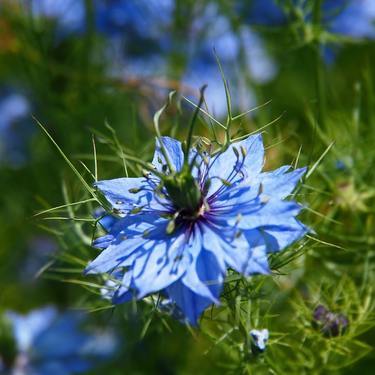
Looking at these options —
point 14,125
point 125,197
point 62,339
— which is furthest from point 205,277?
point 14,125

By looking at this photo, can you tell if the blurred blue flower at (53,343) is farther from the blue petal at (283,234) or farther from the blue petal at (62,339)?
the blue petal at (283,234)

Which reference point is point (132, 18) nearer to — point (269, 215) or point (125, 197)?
point (125, 197)

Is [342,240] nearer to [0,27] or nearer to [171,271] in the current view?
[171,271]

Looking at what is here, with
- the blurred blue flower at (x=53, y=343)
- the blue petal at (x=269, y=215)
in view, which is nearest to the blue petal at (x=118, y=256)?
the blue petal at (x=269, y=215)

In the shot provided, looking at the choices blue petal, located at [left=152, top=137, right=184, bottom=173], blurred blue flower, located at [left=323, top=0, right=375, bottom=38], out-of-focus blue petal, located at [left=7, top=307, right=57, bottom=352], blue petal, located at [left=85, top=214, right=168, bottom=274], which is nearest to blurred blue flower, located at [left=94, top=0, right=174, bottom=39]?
blurred blue flower, located at [left=323, top=0, right=375, bottom=38]

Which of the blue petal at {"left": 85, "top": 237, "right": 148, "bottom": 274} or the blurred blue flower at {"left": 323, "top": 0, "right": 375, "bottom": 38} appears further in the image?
the blurred blue flower at {"left": 323, "top": 0, "right": 375, "bottom": 38}

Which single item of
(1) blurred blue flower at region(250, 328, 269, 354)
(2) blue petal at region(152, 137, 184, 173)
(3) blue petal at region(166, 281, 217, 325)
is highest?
(2) blue petal at region(152, 137, 184, 173)

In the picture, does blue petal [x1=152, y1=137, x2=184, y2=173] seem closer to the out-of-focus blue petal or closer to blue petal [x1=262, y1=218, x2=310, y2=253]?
blue petal [x1=262, y1=218, x2=310, y2=253]

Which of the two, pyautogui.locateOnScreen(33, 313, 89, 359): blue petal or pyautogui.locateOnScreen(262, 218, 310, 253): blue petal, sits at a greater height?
pyautogui.locateOnScreen(262, 218, 310, 253): blue petal
